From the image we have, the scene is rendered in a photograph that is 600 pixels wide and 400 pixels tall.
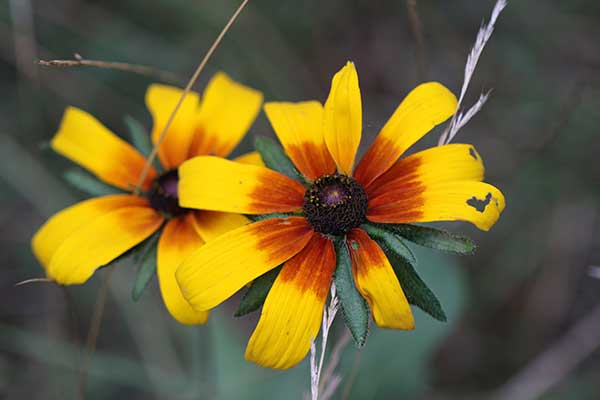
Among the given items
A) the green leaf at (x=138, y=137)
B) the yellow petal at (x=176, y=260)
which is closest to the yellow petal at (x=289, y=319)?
the yellow petal at (x=176, y=260)

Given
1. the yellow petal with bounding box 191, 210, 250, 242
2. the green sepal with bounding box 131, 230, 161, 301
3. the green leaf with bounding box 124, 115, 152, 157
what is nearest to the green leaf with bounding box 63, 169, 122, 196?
the green leaf with bounding box 124, 115, 152, 157

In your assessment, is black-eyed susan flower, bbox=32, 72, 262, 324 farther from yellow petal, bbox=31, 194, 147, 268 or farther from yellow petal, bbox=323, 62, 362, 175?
yellow petal, bbox=323, 62, 362, 175

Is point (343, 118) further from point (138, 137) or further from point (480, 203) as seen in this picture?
point (138, 137)

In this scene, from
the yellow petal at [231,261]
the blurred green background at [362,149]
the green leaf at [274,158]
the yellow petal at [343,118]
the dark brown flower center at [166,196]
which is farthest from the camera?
the blurred green background at [362,149]

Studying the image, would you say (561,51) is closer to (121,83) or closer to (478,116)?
(478,116)

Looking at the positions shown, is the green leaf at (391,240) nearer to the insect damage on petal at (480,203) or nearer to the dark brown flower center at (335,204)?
the dark brown flower center at (335,204)

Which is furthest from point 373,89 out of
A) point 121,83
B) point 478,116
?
point 121,83
